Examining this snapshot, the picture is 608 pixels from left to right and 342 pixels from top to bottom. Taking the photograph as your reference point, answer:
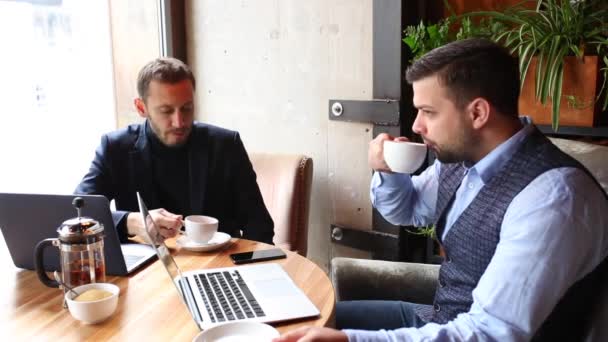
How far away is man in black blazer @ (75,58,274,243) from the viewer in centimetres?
187

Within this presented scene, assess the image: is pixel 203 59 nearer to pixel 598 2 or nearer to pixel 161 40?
pixel 161 40

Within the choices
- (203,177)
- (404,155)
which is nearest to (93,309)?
(404,155)

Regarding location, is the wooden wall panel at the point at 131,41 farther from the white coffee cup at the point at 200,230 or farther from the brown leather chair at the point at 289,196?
the white coffee cup at the point at 200,230

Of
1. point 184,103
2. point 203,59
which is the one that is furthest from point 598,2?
point 203,59

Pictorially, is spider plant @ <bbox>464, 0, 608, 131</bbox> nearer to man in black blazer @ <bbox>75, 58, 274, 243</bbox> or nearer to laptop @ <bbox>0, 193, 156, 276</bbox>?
man in black blazer @ <bbox>75, 58, 274, 243</bbox>

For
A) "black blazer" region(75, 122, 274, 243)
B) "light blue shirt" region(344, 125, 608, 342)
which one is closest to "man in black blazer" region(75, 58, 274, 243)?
"black blazer" region(75, 122, 274, 243)

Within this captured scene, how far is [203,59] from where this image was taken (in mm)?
2789

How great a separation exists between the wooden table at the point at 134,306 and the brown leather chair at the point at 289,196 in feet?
2.61

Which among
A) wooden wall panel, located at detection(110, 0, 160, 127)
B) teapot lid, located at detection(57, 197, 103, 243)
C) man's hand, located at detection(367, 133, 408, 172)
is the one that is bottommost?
teapot lid, located at detection(57, 197, 103, 243)

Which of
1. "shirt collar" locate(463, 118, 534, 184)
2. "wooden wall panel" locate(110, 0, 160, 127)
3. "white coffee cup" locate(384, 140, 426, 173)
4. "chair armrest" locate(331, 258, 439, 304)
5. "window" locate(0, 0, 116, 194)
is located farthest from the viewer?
"wooden wall panel" locate(110, 0, 160, 127)

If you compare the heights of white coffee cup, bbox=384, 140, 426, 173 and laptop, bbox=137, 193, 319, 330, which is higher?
white coffee cup, bbox=384, 140, 426, 173

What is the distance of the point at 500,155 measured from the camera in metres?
1.21

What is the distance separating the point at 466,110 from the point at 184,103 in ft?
3.40

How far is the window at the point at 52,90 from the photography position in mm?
2230
